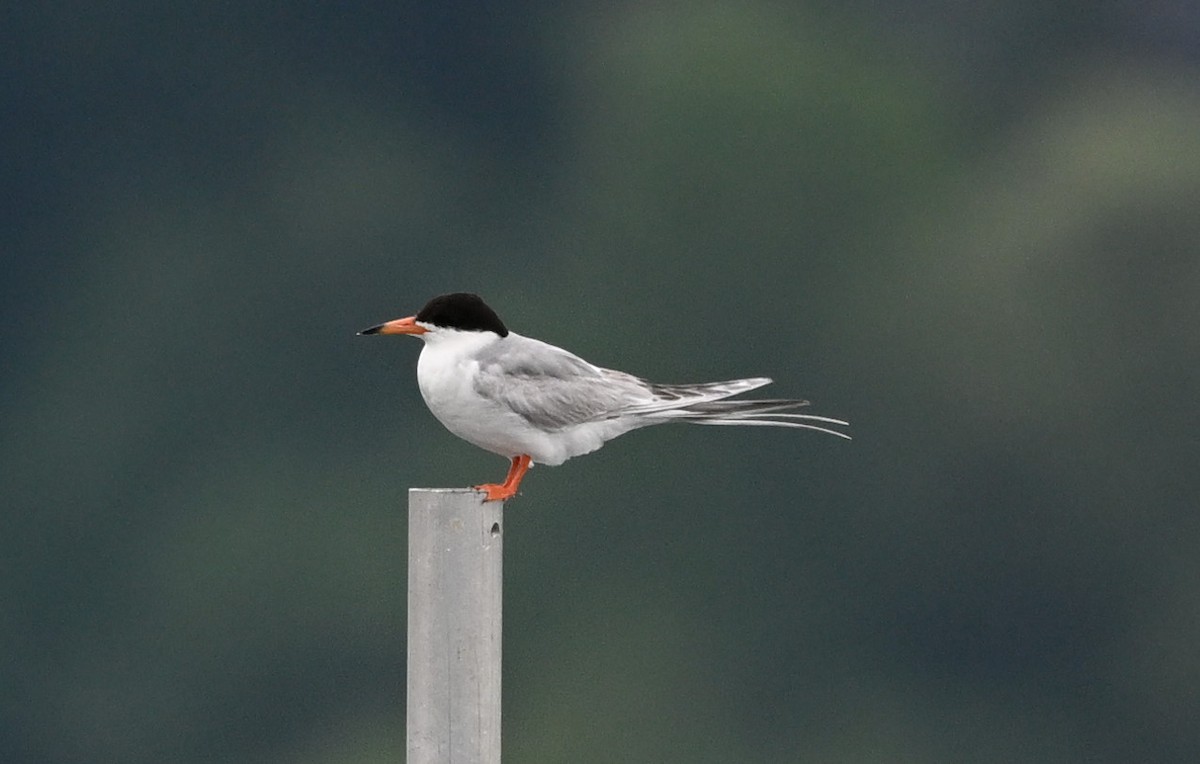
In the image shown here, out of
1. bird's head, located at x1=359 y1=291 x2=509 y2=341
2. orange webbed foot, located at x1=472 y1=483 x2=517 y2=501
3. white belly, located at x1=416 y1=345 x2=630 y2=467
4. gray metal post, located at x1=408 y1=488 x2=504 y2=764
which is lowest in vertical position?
gray metal post, located at x1=408 y1=488 x2=504 y2=764

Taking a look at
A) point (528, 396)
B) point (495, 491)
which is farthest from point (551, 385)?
point (495, 491)

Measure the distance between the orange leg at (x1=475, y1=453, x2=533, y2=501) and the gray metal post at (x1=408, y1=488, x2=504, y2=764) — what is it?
71 mm

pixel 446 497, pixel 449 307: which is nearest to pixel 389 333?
pixel 449 307

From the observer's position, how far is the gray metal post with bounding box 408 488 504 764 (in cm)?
514

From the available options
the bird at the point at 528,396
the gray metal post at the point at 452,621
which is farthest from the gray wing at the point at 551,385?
the gray metal post at the point at 452,621

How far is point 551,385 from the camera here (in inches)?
223

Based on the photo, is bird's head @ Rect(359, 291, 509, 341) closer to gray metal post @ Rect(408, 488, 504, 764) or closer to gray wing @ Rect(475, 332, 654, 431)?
gray wing @ Rect(475, 332, 654, 431)

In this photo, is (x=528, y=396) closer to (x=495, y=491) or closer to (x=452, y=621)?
(x=495, y=491)

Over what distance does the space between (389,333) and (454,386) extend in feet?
0.90

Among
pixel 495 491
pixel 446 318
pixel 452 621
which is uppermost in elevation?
pixel 446 318

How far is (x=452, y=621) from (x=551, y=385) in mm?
949

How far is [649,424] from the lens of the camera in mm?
5855

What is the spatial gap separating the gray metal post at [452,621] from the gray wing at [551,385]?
1.59ft

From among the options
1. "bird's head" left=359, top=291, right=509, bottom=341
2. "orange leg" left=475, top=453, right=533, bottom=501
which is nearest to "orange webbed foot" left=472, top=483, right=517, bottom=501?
"orange leg" left=475, top=453, right=533, bottom=501
